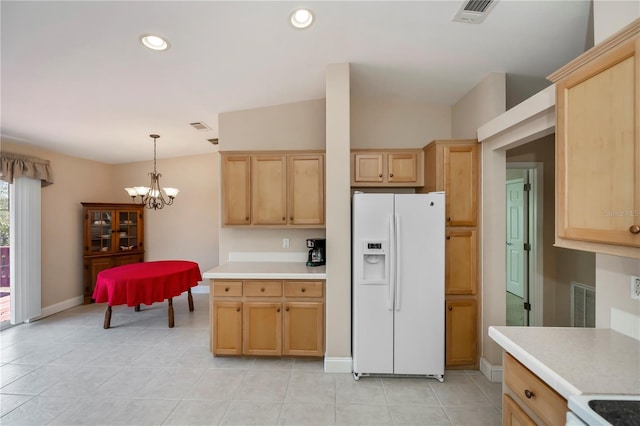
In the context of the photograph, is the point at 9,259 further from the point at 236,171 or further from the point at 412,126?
the point at 412,126

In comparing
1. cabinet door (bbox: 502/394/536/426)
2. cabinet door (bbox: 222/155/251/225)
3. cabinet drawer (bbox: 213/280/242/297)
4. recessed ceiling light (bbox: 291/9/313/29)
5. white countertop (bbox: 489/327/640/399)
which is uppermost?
recessed ceiling light (bbox: 291/9/313/29)

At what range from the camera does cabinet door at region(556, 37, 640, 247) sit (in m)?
1.10

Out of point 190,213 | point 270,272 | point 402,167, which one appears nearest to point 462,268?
point 402,167

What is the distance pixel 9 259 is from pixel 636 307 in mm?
6343

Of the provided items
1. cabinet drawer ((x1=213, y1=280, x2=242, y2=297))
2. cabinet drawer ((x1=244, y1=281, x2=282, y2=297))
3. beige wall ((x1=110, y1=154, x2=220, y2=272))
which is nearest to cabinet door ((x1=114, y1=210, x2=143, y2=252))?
beige wall ((x1=110, y1=154, x2=220, y2=272))

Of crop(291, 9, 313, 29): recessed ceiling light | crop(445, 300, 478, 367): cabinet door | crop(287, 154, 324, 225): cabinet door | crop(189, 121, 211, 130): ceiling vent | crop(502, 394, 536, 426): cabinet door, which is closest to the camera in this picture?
crop(502, 394, 536, 426): cabinet door

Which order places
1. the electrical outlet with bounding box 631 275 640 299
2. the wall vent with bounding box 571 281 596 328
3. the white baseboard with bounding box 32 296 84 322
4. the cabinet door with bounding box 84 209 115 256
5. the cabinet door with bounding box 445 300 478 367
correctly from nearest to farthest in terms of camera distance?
the electrical outlet with bounding box 631 275 640 299 < the cabinet door with bounding box 445 300 478 367 < the wall vent with bounding box 571 281 596 328 < the white baseboard with bounding box 32 296 84 322 < the cabinet door with bounding box 84 209 115 256

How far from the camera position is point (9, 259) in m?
3.71

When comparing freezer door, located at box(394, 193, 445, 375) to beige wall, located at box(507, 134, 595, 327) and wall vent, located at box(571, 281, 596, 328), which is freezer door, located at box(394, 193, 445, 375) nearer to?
beige wall, located at box(507, 134, 595, 327)

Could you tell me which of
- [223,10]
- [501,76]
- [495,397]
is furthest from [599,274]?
[223,10]

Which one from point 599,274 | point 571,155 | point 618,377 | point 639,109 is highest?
point 639,109

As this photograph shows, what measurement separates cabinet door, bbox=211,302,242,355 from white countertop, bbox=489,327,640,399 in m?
2.28

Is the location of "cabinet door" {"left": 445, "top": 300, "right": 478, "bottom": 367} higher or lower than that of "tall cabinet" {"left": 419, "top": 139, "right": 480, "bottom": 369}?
lower

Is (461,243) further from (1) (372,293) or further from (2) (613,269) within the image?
(2) (613,269)
